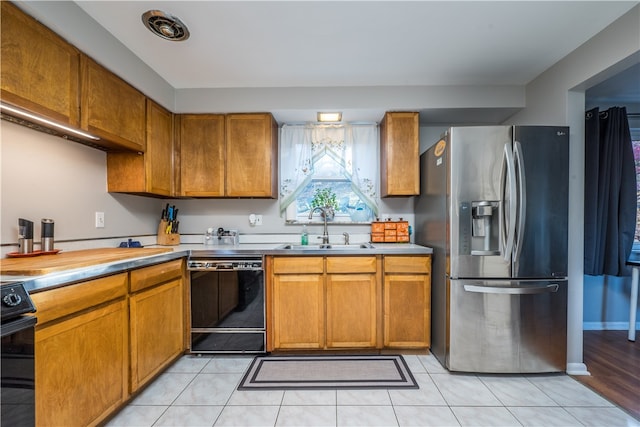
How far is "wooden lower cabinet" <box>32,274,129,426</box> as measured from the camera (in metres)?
1.17

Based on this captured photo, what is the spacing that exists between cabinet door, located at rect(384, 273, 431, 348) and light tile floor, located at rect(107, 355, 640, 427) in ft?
0.96

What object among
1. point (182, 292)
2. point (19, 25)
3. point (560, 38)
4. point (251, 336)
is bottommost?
point (251, 336)

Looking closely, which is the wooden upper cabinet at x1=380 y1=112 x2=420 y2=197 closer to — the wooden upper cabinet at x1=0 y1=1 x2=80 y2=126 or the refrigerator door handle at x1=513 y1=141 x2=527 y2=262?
the refrigerator door handle at x1=513 y1=141 x2=527 y2=262

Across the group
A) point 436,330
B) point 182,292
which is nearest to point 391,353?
point 436,330

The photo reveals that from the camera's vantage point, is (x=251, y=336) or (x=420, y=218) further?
(x=420, y=218)

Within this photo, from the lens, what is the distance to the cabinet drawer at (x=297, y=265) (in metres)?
2.27

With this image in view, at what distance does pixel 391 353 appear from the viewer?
2.31m

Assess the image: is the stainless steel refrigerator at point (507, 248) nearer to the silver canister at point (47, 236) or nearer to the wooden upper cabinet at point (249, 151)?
the wooden upper cabinet at point (249, 151)

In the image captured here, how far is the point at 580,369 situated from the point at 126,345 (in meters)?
3.13

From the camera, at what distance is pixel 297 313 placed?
2.27m

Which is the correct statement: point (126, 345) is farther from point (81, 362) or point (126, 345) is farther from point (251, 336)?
point (251, 336)

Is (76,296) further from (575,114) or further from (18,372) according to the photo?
(575,114)

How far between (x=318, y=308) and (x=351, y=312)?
0.27 metres

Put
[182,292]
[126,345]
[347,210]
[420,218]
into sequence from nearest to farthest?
1. [126,345]
2. [182,292]
3. [420,218]
4. [347,210]
